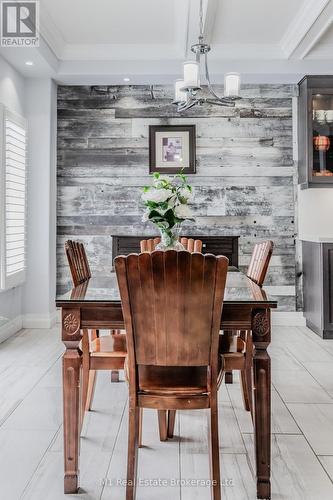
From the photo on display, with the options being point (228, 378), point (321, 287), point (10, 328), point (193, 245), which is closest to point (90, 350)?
point (228, 378)

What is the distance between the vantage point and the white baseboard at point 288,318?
201 inches

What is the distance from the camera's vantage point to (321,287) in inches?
176

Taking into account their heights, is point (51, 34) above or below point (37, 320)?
above

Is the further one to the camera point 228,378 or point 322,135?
point 322,135

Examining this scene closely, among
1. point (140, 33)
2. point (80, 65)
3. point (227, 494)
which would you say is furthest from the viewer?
point (80, 65)

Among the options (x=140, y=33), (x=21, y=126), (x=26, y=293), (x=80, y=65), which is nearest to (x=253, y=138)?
(x=140, y=33)

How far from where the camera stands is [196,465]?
2016 mm

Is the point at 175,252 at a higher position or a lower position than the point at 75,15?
lower

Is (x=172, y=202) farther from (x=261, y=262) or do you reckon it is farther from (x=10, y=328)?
(x=10, y=328)

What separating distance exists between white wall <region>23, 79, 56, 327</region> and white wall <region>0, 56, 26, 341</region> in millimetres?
111

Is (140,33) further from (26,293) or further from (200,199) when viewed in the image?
(26,293)

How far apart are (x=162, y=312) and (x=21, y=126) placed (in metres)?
3.57

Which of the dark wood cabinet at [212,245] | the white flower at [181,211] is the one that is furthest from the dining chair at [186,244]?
the dark wood cabinet at [212,245]

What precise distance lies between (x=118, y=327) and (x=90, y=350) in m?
0.48
